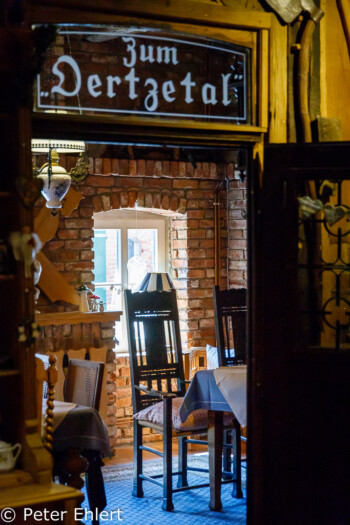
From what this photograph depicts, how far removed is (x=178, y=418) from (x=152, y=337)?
0.65 metres

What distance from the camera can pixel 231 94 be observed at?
11.2 ft

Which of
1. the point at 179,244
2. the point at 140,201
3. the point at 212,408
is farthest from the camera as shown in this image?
the point at 179,244

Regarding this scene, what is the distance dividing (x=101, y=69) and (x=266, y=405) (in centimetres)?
152

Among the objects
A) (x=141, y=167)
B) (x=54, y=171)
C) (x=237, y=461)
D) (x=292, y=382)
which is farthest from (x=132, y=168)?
(x=292, y=382)

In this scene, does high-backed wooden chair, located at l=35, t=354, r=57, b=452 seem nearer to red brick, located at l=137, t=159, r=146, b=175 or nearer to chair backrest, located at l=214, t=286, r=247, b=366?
chair backrest, located at l=214, t=286, r=247, b=366

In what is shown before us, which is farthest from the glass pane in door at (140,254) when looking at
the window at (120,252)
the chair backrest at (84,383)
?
the chair backrest at (84,383)

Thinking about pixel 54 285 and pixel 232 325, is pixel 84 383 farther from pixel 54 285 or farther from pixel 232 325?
pixel 54 285

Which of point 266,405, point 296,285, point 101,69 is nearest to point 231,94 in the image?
point 101,69

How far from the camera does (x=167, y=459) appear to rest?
465 cm

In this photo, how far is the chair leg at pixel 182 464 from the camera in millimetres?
4941

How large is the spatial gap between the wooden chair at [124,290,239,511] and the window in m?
0.97

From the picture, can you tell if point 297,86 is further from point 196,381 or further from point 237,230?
point 237,230

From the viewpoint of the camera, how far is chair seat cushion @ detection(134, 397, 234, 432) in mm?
4719

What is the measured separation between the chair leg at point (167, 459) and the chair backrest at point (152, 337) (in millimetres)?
377
